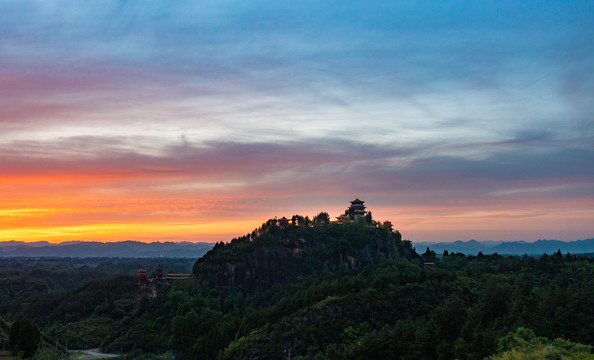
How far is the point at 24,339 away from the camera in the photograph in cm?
6494

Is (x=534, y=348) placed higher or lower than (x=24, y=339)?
higher

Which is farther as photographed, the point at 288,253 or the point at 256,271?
the point at 288,253

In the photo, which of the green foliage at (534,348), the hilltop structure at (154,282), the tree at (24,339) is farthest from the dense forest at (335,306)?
the tree at (24,339)

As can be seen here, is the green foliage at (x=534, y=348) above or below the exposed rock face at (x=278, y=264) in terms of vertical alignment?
below

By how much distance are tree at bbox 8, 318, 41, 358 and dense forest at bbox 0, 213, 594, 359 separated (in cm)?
1551

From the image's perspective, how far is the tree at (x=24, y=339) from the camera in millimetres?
64062

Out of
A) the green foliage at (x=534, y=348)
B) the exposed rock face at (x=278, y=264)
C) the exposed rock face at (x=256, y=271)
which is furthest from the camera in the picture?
the exposed rock face at (x=278, y=264)

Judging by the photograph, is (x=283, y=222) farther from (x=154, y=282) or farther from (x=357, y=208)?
(x=154, y=282)

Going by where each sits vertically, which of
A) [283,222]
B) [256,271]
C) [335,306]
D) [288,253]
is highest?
[283,222]

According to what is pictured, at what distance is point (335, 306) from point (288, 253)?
96.4 ft

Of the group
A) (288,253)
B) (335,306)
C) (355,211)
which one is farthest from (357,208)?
(335,306)

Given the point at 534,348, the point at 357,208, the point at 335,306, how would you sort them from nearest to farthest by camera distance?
1. the point at 534,348
2. the point at 335,306
3. the point at 357,208

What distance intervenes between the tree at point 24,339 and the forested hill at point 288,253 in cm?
2993

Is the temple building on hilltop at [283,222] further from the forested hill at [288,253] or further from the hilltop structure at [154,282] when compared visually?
the hilltop structure at [154,282]
